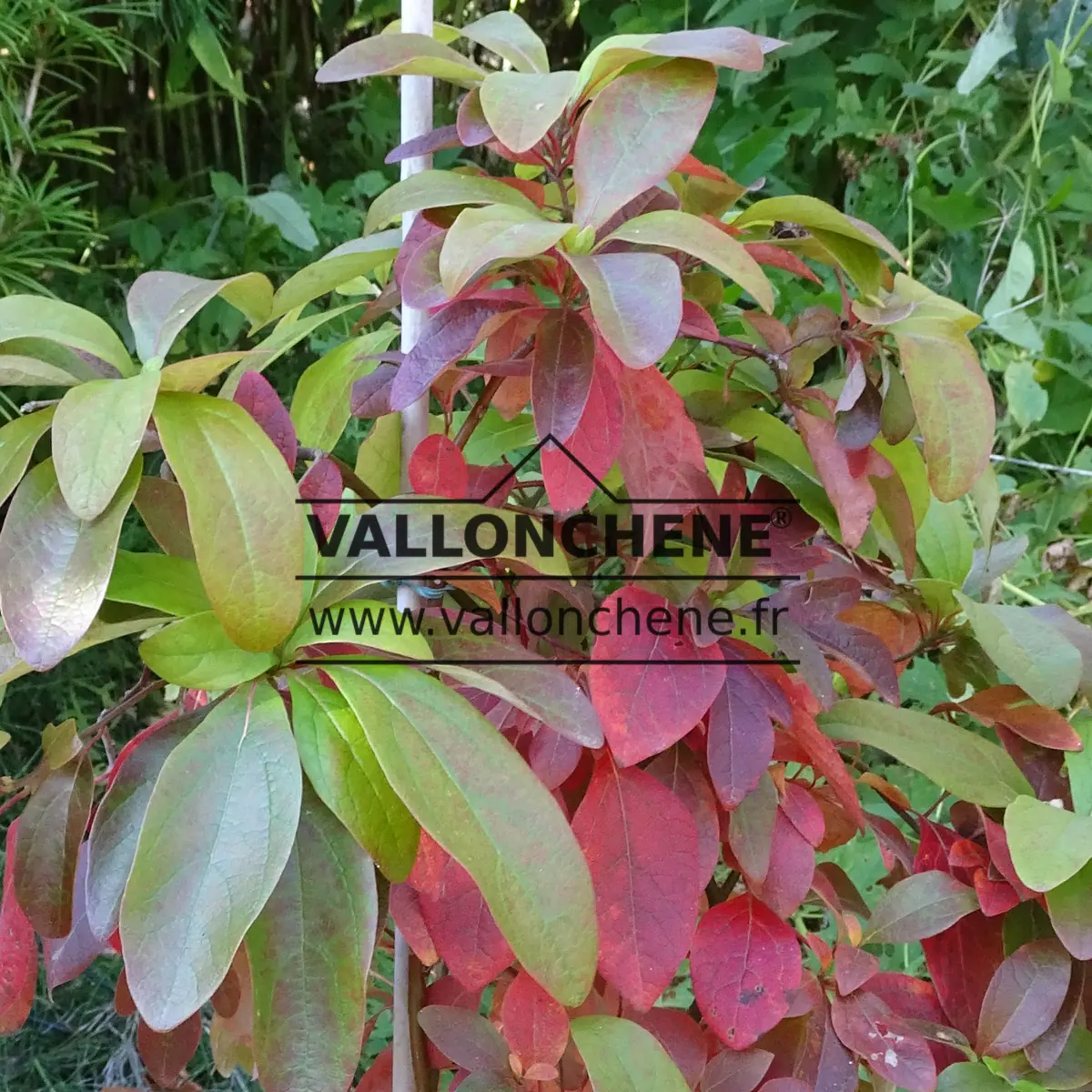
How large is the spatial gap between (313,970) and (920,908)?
0.26m

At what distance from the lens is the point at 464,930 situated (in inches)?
13.2

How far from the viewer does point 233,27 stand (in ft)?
3.47

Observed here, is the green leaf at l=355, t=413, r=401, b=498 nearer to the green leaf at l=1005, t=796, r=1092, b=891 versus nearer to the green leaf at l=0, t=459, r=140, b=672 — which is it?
the green leaf at l=0, t=459, r=140, b=672

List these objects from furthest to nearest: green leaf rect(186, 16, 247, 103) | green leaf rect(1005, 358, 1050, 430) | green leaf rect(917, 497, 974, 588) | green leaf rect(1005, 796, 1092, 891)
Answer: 1. green leaf rect(186, 16, 247, 103)
2. green leaf rect(1005, 358, 1050, 430)
3. green leaf rect(917, 497, 974, 588)
4. green leaf rect(1005, 796, 1092, 891)

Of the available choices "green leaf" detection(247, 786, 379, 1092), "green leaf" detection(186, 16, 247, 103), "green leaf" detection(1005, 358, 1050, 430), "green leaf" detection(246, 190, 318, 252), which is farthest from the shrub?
"green leaf" detection(186, 16, 247, 103)

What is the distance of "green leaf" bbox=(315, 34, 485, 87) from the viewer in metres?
0.33

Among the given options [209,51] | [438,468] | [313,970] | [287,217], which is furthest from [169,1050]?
[209,51]

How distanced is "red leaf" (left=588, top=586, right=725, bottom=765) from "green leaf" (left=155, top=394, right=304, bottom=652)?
0.12m

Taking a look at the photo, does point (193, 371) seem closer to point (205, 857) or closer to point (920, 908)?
point (205, 857)

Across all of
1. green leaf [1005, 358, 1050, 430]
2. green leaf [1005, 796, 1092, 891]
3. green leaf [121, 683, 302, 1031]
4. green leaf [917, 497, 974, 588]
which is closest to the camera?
green leaf [121, 683, 302, 1031]

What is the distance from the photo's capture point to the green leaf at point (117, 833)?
0.30 meters

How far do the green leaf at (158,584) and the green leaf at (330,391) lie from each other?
117 mm

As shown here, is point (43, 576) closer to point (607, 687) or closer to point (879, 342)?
point (607, 687)

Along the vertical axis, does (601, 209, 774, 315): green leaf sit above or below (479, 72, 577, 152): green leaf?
below
